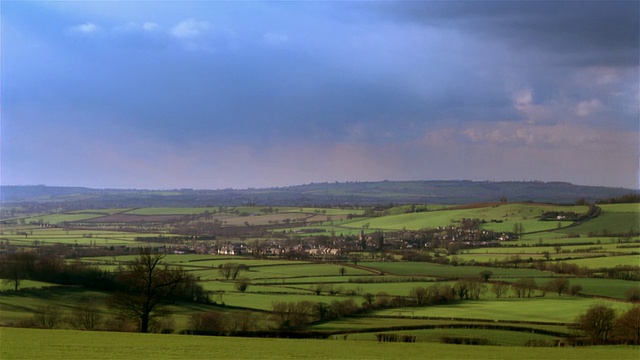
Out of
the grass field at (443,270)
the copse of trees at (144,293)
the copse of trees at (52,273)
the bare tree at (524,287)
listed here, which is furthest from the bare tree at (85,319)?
the grass field at (443,270)

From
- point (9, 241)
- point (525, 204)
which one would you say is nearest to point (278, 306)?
point (9, 241)

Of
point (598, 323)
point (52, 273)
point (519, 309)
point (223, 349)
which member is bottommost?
point (519, 309)

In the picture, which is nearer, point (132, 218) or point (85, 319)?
point (85, 319)

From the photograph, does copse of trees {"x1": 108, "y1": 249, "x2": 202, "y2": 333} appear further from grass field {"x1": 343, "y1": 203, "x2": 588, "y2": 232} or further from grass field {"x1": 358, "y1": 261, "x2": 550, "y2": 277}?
grass field {"x1": 343, "y1": 203, "x2": 588, "y2": 232}

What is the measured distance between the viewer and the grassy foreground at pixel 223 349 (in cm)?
2117

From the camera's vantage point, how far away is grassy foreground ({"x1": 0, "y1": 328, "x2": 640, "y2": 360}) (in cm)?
2117

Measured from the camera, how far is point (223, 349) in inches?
913

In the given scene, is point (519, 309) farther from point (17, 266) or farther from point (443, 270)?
point (17, 266)

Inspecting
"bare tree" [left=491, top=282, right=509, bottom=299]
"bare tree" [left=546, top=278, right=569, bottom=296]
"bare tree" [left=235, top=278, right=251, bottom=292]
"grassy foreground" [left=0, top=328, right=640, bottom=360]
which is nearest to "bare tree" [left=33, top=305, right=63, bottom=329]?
"grassy foreground" [left=0, top=328, right=640, bottom=360]

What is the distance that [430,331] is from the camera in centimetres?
3650

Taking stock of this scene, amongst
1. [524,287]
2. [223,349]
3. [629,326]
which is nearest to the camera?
[223,349]

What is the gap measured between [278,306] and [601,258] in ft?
122

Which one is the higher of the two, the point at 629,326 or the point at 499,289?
the point at 629,326

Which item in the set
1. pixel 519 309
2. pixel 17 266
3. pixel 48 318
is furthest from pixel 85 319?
pixel 519 309
